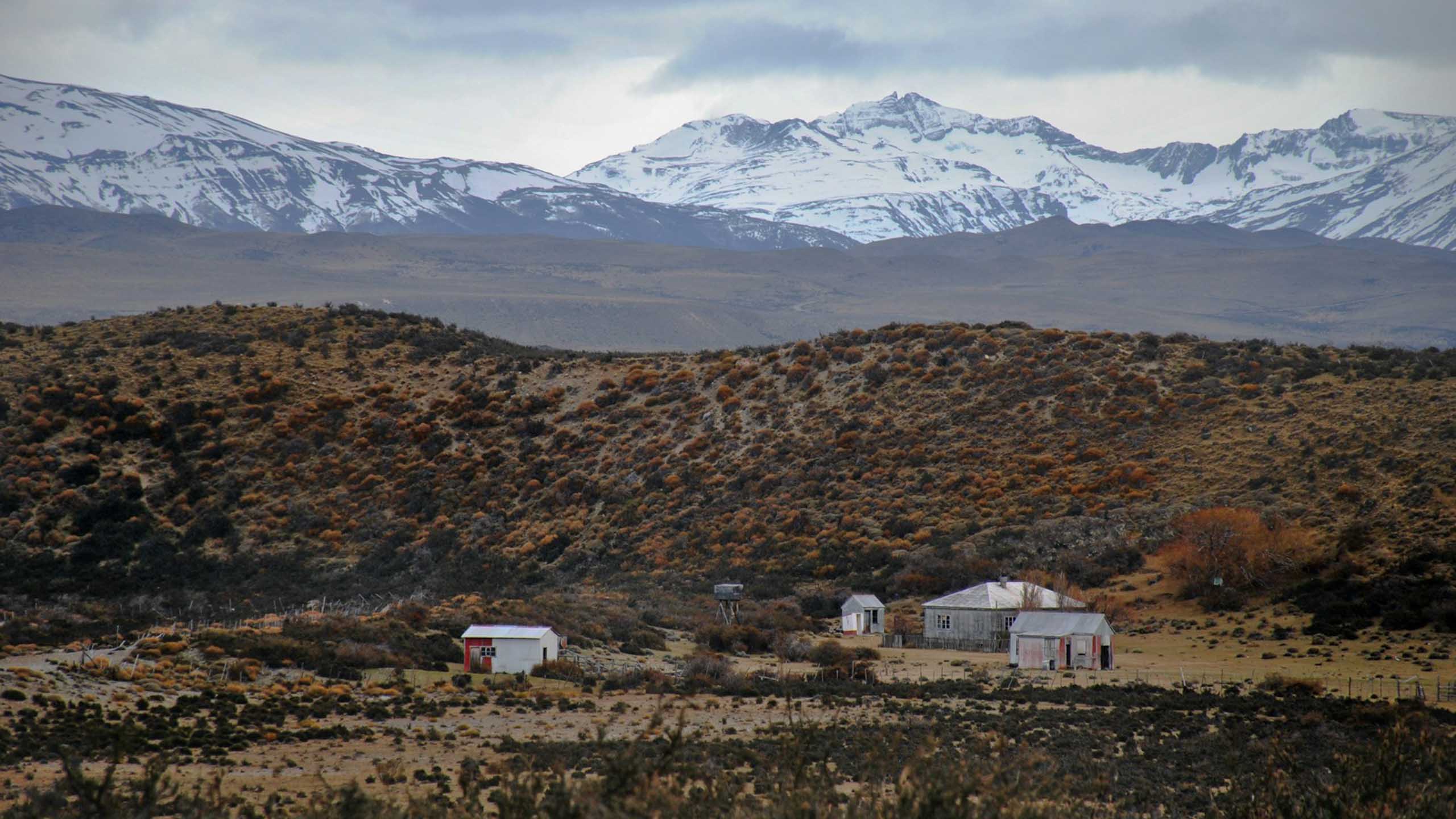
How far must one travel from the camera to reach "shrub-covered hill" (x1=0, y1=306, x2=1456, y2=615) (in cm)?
5128

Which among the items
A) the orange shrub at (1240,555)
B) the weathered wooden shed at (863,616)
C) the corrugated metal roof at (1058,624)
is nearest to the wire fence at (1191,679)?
the corrugated metal roof at (1058,624)

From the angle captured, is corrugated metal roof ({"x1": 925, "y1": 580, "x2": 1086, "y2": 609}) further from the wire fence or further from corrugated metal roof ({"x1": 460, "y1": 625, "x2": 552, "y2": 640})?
corrugated metal roof ({"x1": 460, "y1": 625, "x2": 552, "y2": 640})

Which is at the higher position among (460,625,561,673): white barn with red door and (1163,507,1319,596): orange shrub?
(1163,507,1319,596): orange shrub

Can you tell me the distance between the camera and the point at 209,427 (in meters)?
65.2

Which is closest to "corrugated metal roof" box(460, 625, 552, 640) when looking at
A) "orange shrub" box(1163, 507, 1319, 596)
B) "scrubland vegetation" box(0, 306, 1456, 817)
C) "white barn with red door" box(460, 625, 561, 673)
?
"white barn with red door" box(460, 625, 561, 673)

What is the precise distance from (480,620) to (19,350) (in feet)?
151

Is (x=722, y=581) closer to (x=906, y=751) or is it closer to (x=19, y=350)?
(x=906, y=751)

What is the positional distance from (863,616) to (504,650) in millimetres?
13903

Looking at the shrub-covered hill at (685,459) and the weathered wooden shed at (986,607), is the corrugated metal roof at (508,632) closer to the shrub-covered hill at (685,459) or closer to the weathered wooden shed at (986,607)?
the weathered wooden shed at (986,607)

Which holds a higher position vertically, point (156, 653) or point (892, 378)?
point (892, 378)

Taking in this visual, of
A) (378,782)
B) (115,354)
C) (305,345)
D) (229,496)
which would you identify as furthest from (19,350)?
(378,782)

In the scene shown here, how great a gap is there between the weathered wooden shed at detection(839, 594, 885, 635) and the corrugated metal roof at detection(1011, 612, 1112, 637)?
6.16 m

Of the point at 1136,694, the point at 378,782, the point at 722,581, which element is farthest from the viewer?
the point at 722,581

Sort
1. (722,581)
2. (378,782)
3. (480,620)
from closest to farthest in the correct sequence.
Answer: (378,782) < (480,620) < (722,581)
